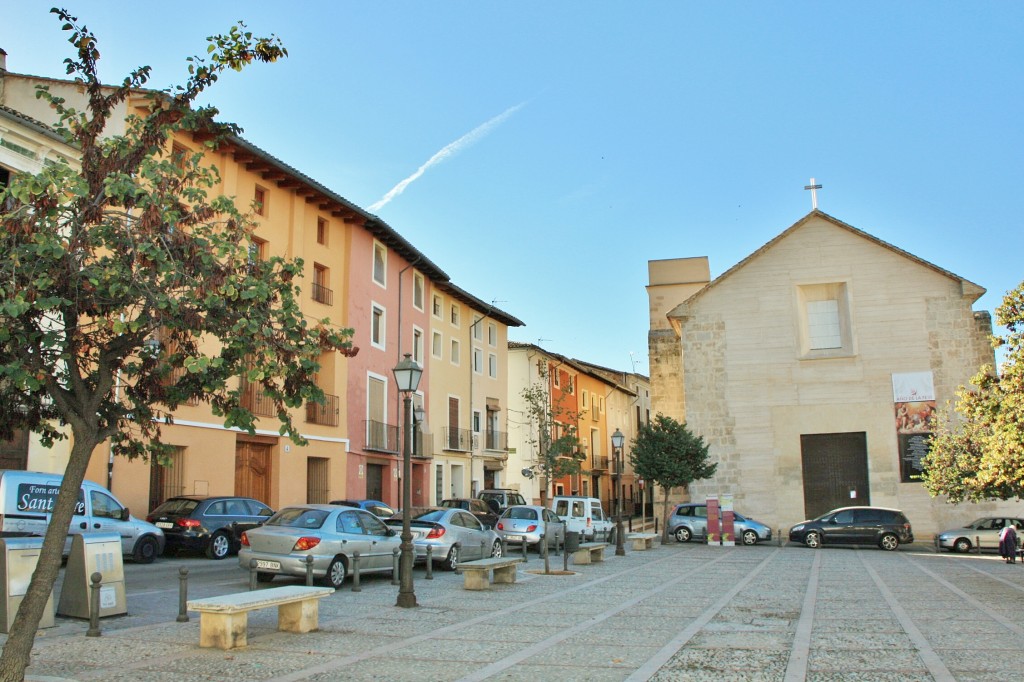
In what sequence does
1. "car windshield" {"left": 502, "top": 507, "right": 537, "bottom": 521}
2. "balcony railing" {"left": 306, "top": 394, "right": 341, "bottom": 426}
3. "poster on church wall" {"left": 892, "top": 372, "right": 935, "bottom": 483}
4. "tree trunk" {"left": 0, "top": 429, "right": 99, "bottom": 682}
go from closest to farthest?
"tree trunk" {"left": 0, "top": 429, "right": 99, "bottom": 682} < "car windshield" {"left": 502, "top": 507, "right": 537, "bottom": 521} < "balcony railing" {"left": 306, "top": 394, "right": 341, "bottom": 426} < "poster on church wall" {"left": 892, "top": 372, "right": 935, "bottom": 483}

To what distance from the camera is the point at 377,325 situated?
109ft

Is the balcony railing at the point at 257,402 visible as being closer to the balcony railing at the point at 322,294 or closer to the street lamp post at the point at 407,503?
the balcony railing at the point at 322,294

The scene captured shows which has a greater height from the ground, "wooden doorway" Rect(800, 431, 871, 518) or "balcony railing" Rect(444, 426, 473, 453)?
"balcony railing" Rect(444, 426, 473, 453)

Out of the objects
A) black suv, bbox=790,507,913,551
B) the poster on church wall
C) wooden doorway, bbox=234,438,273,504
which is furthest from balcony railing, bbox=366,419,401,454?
the poster on church wall

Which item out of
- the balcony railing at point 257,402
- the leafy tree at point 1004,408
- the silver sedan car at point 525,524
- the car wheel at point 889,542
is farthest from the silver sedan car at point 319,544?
the car wheel at point 889,542

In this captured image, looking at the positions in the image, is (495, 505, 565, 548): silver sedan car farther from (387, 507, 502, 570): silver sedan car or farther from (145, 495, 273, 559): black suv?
(145, 495, 273, 559): black suv

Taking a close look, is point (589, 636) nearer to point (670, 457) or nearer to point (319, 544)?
point (319, 544)

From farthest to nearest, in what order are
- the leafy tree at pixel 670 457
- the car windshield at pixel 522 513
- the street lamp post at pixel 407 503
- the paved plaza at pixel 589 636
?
the leafy tree at pixel 670 457 → the car windshield at pixel 522 513 → the street lamp post at pixel 407 503 → the paved plaza at pixel 589 636

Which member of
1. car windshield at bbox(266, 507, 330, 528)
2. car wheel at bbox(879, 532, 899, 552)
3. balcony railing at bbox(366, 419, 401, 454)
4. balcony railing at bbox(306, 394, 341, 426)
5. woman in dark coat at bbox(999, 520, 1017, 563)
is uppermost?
balcony railing at bbox(306, 394, 341, 426)

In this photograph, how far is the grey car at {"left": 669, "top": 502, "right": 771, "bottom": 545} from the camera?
3184 centimetres

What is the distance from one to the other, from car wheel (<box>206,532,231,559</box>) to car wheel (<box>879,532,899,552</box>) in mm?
21790

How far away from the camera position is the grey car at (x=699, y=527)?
104 feet

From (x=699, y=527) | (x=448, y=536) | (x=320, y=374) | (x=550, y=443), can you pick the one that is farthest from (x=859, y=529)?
(x=320, y=374)

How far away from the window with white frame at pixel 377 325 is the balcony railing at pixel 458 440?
634 cm
